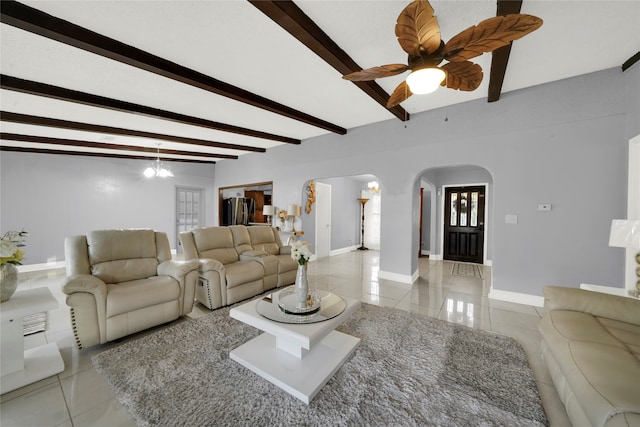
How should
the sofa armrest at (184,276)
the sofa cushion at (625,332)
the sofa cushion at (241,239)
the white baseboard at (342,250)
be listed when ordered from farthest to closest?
the white baseboard at (342,250)
the sofa cushion at (241,239)
the sofa armrest at (184,276)
the sofa cushion at (625,332)

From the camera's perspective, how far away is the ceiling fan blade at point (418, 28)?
1398 mm

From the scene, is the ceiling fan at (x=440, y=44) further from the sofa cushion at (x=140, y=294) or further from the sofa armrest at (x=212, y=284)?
the sofa cushion at (x=140, y=294)

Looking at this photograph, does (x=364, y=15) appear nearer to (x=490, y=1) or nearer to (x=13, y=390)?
(x=490, y=1)

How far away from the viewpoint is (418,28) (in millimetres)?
1521

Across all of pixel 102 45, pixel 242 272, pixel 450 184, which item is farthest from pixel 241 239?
pixel 450 184

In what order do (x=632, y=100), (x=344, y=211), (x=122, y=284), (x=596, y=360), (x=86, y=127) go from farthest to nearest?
(x=344, y=211) → (x=86, y=127) → (x=632, y=100) → (x=122, y=284) → (x=596, y=360)

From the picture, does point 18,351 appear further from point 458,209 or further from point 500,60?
point 458,209

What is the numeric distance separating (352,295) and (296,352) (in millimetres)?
1883

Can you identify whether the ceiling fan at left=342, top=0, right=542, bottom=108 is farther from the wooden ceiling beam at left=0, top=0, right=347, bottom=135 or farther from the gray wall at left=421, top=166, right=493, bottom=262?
→ the gray wall at left=421, top=166, right=493, bottom=262

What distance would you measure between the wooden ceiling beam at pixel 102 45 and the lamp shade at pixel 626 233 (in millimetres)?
4015

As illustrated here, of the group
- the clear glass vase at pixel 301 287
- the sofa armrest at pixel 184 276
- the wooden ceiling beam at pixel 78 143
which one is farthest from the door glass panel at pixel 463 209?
the wooden ceiling beam at pixel 78 143

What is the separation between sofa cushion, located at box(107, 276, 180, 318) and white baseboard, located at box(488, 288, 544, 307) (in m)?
4.24

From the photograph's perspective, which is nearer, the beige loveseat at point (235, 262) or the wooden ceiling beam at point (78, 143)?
the beige loveseat at point (235, 262)

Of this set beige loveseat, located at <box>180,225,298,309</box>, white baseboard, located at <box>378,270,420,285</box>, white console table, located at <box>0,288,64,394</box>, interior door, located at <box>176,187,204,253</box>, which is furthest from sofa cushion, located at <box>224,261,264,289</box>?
interior door, located at <box>176,187,204,253</box>
